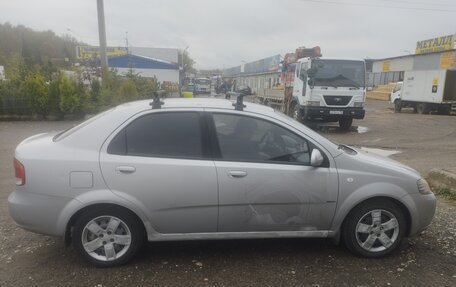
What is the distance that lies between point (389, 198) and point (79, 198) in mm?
3029

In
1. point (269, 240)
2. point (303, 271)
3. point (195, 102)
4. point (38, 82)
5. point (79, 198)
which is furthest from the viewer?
point (38, 82)

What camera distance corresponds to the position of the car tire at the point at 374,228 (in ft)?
12.6

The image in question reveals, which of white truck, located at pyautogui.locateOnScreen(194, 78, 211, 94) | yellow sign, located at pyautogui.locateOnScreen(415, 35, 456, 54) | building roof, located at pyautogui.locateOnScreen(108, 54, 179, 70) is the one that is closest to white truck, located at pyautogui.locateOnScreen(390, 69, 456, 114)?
yellow sign, located at pyautogui.locateOnScreen(415, 35, 456, 54)

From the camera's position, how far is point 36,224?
139 inches

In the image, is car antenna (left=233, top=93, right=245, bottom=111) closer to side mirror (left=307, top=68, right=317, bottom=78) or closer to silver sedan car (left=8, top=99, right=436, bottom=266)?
silver sedan car (left=8, top=99, right=436, bottom=266)

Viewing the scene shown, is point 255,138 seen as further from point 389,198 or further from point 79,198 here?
point 79,198

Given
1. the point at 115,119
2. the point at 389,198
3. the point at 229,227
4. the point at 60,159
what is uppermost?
the point at 115,119

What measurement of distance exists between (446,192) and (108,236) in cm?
515

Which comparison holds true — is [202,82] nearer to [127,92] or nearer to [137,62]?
[137,62]

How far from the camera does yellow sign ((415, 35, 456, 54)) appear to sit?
131 ft

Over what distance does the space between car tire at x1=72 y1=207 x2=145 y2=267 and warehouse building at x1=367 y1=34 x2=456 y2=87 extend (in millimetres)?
34658

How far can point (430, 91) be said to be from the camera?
2392 centimetres

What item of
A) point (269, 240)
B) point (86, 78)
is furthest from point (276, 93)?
point (269, 240)

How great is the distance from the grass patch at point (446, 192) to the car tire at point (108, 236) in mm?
4741
